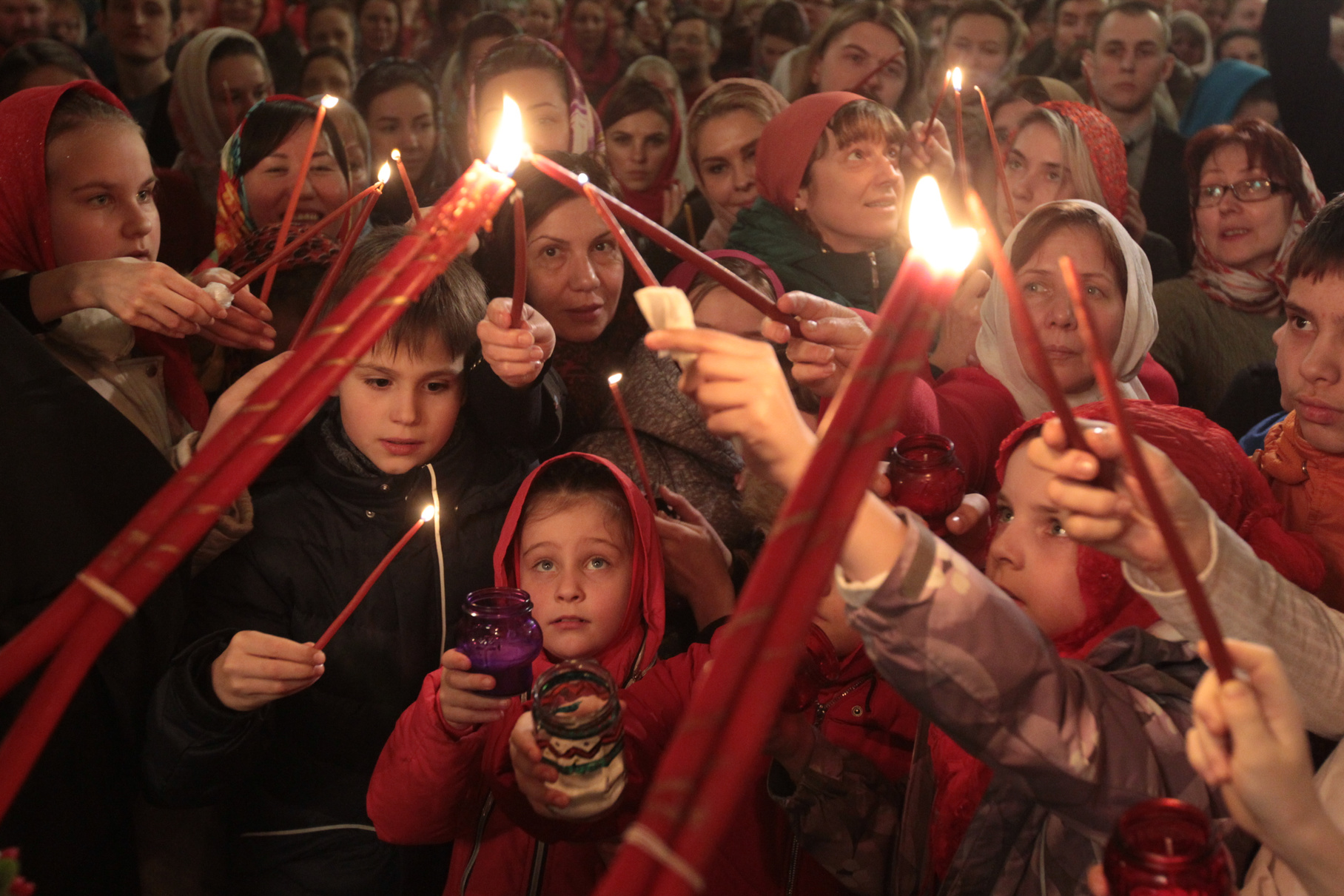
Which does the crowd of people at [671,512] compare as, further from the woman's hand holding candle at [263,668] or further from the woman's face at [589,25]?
the woman's face at [589,25]

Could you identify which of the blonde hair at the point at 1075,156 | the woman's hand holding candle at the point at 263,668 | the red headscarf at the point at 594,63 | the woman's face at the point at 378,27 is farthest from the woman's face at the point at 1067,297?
the woman's face at the point at 378,27

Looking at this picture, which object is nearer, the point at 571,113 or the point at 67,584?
the point at 67,584

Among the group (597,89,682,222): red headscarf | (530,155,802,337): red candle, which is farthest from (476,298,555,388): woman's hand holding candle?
(597,89,682,222): red headscarf

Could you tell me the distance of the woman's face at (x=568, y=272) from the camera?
280 cm

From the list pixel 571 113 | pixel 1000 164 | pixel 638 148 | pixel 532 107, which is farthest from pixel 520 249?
pixel 638 148

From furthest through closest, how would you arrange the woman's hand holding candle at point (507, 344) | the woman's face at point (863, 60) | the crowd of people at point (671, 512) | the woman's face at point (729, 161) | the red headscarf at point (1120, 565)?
1. the woman's face at point (863, 60)
2. the woman's face at point (729, 161)
3. the woman's hand holding candle at point (507, 344)
4. the red headscarf at point (1120, 565)
5. the crowd of people at point (671, 512)

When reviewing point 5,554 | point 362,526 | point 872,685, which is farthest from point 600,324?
point 5,554

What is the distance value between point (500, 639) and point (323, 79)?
398 cm

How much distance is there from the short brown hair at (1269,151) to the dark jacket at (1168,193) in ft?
2.29

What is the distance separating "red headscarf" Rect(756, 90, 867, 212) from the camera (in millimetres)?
3070

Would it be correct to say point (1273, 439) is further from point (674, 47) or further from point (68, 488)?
point (674, 47)

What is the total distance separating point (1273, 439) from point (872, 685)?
855 mm

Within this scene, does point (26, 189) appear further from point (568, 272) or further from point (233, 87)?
point (233, 87)

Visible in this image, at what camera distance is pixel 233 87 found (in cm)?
430
